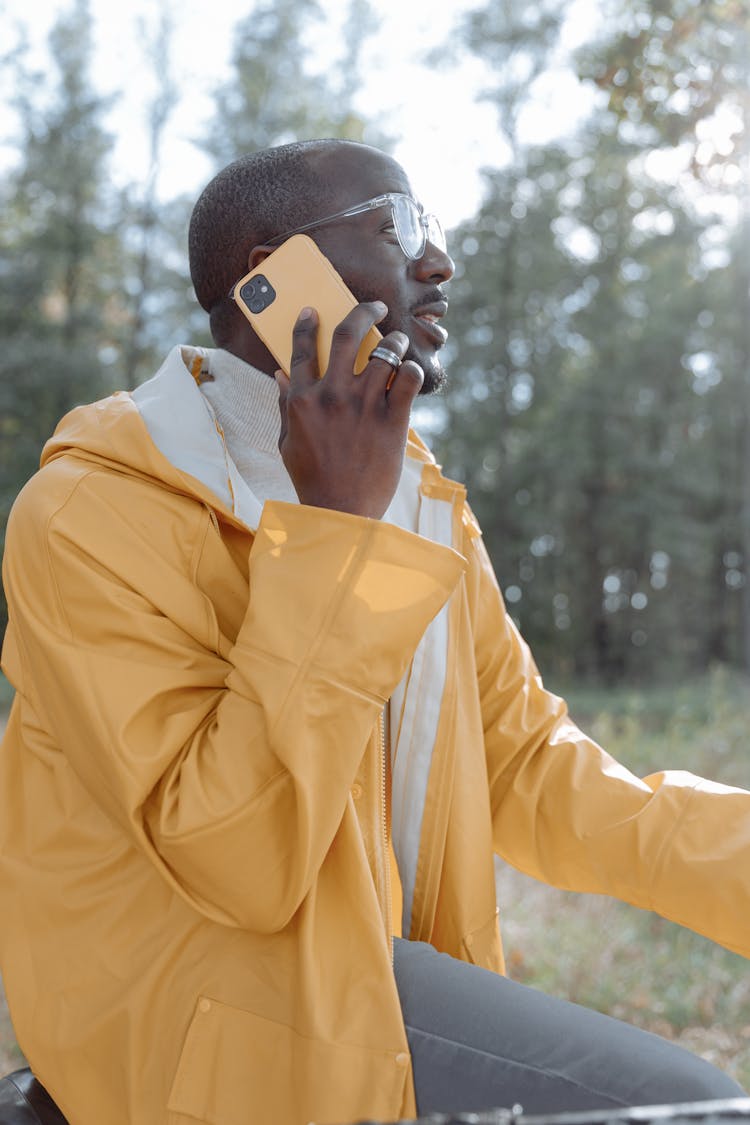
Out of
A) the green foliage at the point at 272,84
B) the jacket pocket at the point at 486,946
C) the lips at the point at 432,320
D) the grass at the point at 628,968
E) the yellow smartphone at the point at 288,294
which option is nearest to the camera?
the yellow smartphone at the point at 288,294

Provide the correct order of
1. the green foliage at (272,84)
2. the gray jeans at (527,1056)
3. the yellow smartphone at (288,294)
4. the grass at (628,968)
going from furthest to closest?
the green foliage at (272,84)
the grass at (628,968)
the yellow smartphone at (288,294)
the gray jeans at (527,1056)

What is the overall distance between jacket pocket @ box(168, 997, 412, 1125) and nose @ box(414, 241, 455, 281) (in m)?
1.53

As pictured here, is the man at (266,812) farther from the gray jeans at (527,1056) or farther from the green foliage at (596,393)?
the green foliage at (596,393)

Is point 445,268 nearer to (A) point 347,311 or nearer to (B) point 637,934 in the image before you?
(A) point 347,311

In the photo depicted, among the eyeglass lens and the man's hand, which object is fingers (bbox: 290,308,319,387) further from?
the eyeglass lens

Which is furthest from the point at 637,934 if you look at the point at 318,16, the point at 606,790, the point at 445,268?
the point at 318,16

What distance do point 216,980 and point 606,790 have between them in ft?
3.08

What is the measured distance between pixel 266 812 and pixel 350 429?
0.62 metres

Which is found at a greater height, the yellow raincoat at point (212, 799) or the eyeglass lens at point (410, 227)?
the eyeglass lens at point (410, 227)

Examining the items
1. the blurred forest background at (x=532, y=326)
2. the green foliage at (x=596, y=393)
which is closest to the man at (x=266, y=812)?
the blurred forest background at (x=532, y=326)

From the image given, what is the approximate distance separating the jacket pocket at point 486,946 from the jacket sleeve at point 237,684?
0.66 meters

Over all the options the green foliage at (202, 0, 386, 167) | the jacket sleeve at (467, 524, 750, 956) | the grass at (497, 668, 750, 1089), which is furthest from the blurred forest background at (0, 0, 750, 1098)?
the jacket sleeve at (467, 524, 750, 956)

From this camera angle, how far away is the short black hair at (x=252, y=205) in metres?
2.40

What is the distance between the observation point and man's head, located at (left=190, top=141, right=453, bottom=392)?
2.31 metres
